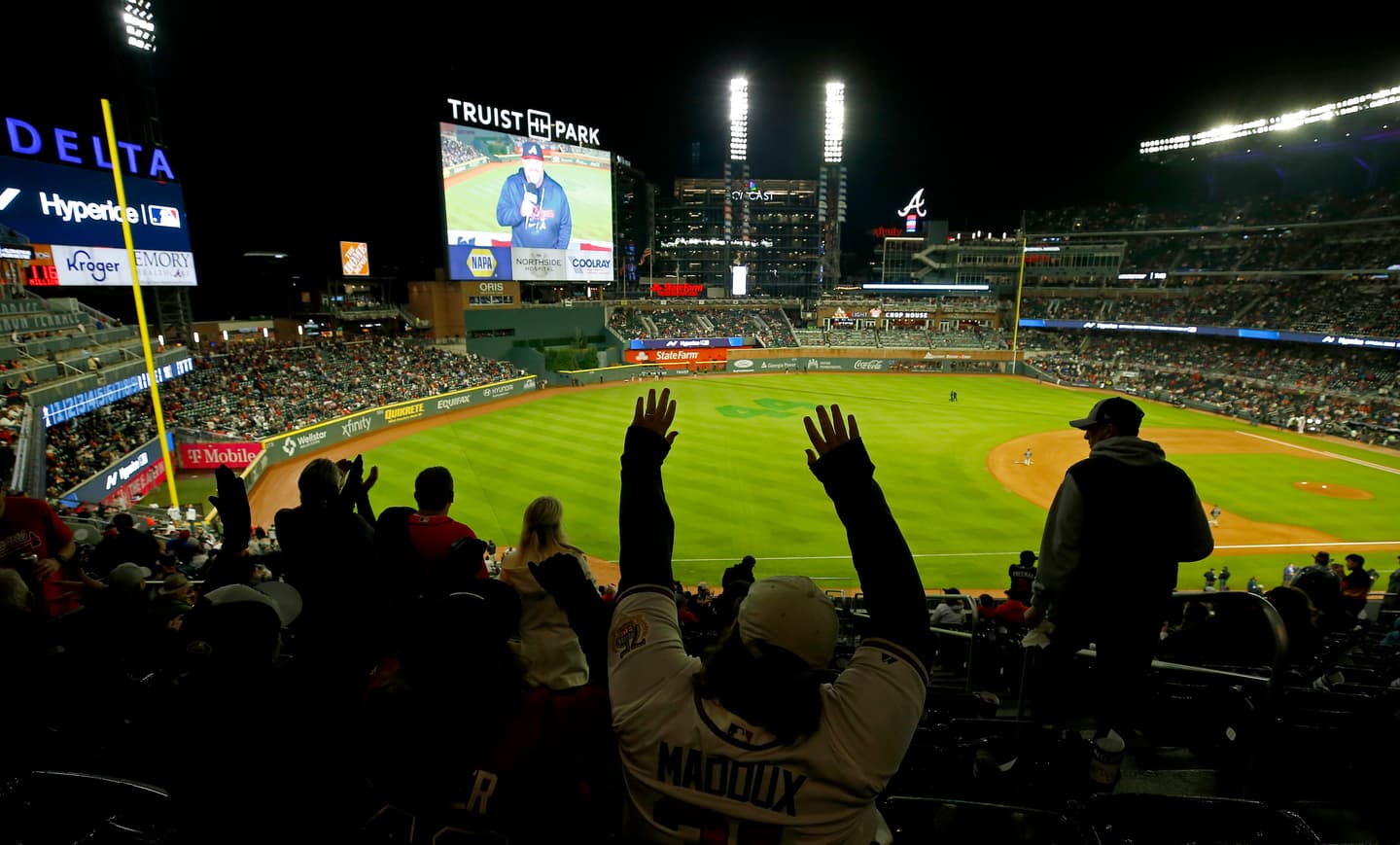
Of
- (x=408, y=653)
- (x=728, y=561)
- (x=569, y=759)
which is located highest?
(x=408, y=653)

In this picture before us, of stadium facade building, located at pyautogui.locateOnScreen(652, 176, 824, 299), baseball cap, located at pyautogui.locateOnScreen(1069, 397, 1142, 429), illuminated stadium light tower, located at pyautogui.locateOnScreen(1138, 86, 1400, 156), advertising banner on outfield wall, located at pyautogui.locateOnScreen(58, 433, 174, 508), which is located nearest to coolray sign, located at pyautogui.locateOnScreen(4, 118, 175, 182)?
advertising banner on outfield wall, located at pyautogui.locateOnScreen(58, 433, 174, 508)

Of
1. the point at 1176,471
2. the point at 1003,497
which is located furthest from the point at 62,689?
the point at 1003,497

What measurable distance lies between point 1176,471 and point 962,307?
76.2 metres

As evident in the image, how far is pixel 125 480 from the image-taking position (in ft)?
67.5

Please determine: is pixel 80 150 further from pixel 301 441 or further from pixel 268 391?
pixel 301 441

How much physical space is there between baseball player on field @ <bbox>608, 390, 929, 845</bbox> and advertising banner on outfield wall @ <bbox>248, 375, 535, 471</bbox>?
2846 cm

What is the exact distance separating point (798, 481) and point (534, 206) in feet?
106

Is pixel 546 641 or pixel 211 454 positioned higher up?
pixel 546 641

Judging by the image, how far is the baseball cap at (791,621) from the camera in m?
1.60

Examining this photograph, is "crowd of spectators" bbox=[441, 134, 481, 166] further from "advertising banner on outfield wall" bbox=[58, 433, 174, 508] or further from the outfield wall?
"advertising banner on outfield wall" bbox=[58, 433, 174, 508]

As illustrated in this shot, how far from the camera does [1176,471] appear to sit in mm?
3322

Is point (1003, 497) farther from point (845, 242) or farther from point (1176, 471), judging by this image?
point (845, 242)

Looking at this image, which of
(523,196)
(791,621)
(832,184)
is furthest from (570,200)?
(832,184)

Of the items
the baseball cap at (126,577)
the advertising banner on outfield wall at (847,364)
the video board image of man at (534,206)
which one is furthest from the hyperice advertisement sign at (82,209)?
the advertising banner on outfield wall at (847,364)
